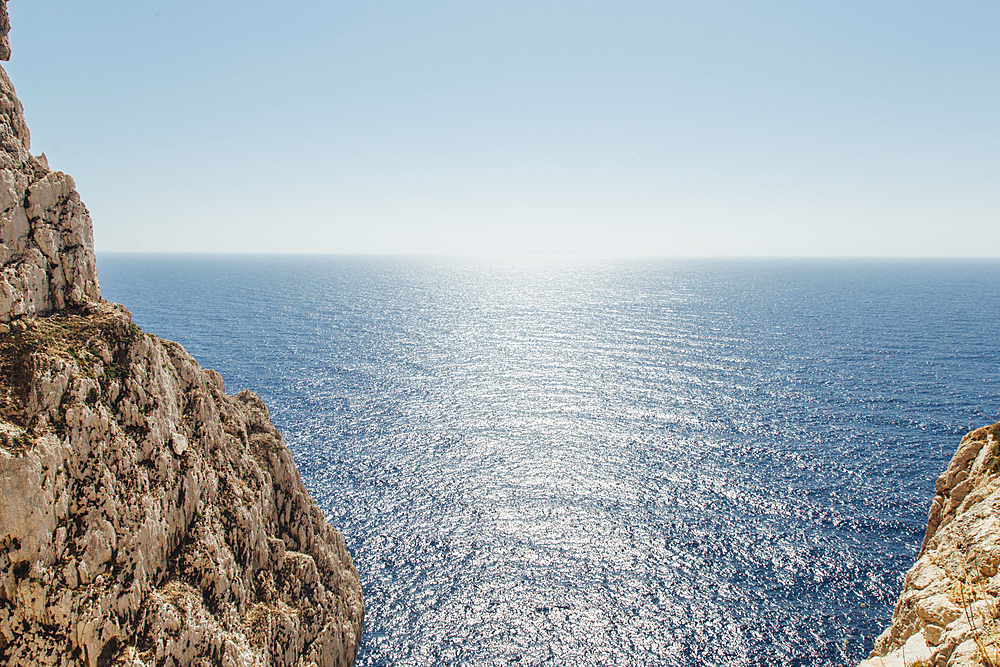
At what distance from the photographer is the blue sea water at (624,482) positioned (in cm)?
4303

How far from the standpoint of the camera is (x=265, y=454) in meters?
33.9

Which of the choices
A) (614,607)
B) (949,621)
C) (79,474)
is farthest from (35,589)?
(614,607)

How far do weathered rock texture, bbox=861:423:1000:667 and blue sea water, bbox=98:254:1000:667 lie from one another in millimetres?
7389

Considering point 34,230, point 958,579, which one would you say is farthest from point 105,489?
point 958,579

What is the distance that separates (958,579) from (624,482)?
54.9 metres

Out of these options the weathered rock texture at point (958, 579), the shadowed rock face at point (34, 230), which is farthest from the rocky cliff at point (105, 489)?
the weathered rock texture at point (958, 579)

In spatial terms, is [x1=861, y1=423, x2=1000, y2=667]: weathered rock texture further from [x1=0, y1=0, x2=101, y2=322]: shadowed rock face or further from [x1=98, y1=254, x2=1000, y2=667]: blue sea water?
[x1=0, y1=0, x2=101, y2=322]: shadowed rock face

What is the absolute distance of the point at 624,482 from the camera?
6531 centimetres

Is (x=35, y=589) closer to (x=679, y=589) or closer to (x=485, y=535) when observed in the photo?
(x=485, y=535)

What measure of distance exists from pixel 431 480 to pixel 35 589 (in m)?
48.7

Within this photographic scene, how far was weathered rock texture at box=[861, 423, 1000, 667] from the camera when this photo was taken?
38.5 feet

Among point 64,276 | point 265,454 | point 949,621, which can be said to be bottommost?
point 265,454

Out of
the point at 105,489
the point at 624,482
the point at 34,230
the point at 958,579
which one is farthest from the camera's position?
the point at 624,482

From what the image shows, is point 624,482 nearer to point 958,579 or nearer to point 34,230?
point 958,579
